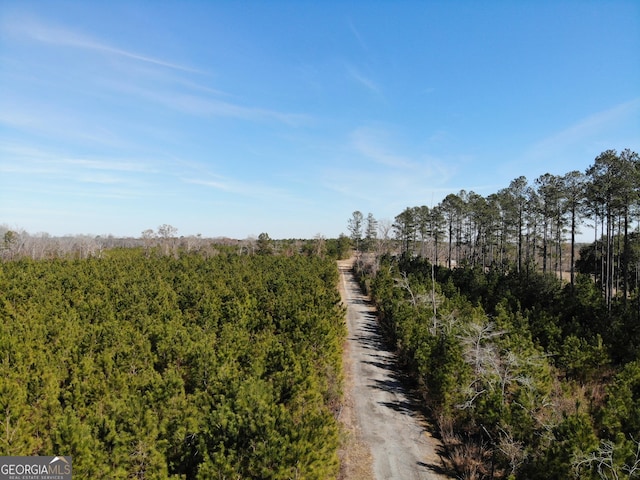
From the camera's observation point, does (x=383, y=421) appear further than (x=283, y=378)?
Yes

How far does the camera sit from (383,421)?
59.4ft

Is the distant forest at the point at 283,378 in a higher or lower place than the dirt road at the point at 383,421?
higher

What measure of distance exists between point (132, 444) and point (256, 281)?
1023 inches

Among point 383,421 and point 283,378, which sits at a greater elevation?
point 283,378

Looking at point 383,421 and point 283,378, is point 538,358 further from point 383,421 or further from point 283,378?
point 283,378

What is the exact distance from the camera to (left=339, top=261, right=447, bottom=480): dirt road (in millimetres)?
14414

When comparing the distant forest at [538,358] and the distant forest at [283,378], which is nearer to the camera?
the distant forest at [283,378]

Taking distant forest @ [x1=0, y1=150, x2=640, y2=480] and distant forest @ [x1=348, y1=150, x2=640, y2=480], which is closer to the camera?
distant forest @ [x1=0, y1=150, x2=640, y2=480]

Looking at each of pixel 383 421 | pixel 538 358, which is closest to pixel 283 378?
pixel 383 421

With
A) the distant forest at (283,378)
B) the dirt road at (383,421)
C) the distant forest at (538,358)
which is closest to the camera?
the distant forest at (283,378)

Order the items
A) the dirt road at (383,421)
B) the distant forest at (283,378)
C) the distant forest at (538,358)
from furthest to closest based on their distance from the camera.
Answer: the dirt road at (383,421) → the distant forest at (538,358) → the distant forest at (283,378)

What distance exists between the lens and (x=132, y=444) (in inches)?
374

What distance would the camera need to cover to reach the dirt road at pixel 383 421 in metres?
14.4

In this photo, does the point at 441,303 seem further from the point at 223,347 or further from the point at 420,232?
the point at 420,232
